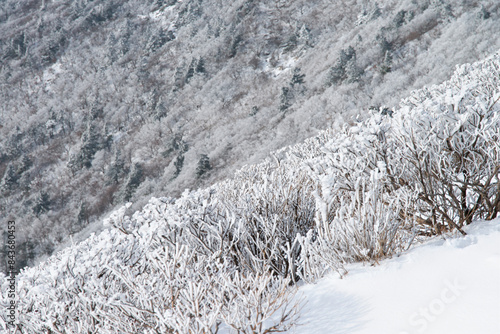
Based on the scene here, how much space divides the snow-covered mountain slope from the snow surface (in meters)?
18.3

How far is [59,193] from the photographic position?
33.6m

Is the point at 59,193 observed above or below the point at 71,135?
below

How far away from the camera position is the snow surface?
1902 millimetres

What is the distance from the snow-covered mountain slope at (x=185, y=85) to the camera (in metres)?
24.0

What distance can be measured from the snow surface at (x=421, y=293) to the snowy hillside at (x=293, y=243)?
0.02 meters

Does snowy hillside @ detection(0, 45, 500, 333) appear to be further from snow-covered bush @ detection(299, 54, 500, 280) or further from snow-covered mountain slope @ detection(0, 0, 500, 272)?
snow-covered mountain slope @ detection(0, 0, 500, 272)

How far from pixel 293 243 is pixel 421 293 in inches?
45.9

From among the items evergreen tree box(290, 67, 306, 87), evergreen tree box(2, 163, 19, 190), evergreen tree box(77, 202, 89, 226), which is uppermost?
evergreen tree box(2, 163, 19, 190)

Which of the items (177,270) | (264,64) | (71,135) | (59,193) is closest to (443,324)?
(177,270)

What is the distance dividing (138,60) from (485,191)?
58.3 metres

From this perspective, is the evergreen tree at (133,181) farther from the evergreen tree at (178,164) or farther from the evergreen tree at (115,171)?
the evergreen tree at (178,164)

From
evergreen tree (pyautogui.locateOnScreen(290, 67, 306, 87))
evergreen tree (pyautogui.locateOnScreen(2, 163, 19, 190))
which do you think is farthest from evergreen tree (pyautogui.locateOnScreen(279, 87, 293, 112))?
evergreen tree (pyautogui.locateOnScreen(2, 163, 19, 190))

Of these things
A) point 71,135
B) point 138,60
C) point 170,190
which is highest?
point 138,60

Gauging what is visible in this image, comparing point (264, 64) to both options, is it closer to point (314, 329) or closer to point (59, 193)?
point (59, 193)
